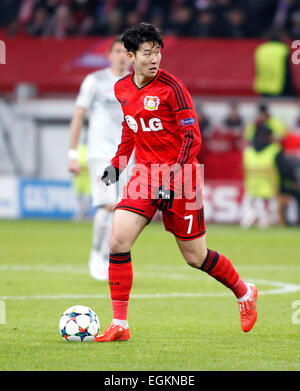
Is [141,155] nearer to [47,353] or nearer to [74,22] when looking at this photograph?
[47,353]

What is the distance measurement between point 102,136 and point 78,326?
402 centimetres

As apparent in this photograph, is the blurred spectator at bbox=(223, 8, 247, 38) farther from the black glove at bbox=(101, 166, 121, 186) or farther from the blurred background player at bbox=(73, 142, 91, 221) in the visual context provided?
the black glove at bbox=(101, 166, 121, 186)

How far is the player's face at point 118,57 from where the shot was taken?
31.4ft

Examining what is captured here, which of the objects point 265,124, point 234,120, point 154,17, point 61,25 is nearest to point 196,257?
point 265,124

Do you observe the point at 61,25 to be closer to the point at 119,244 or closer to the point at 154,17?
the point at 154,17

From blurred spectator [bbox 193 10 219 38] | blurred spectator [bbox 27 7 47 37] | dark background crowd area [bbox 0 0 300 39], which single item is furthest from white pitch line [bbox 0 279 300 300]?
blurred spectator [bbox 27 7 47 37]

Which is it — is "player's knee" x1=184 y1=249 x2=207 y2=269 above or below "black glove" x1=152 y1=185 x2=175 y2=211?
below

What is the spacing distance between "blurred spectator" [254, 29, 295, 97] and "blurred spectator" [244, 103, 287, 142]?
451 mm

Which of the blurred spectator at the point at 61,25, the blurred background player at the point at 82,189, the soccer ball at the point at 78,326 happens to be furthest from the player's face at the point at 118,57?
the blurred spectator at the point at 61,25

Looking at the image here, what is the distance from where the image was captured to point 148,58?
6.21 metres

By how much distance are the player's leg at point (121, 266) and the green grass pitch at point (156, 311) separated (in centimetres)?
13

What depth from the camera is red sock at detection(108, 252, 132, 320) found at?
622 centimetres
